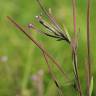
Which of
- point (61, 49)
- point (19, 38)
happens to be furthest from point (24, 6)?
point (61, 49)

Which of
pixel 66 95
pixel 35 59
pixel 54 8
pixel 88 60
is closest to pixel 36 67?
pixel 35 59

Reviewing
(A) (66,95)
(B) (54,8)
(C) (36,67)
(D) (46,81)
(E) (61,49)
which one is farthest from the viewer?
(B) (54,8)

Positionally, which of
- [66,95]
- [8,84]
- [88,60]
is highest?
[88,60]

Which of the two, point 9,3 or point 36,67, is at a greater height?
point 9,3

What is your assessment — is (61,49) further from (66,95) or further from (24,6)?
(24,6)

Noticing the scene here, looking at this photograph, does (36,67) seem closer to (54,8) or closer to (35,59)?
(35,59)

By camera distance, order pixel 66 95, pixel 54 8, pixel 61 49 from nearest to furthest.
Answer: pixel 66 95
pixel 61 49
pixel 54 8

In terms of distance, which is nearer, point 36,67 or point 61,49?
point 36,67
